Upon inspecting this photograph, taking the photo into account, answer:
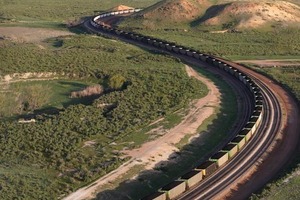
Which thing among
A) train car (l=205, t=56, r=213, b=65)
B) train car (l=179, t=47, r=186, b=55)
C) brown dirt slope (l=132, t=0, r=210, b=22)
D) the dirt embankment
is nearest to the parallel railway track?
the dirt embankment

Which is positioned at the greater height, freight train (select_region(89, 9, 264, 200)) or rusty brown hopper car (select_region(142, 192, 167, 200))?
rusty brown hopper car (select_region(142, 192, 167, 200))

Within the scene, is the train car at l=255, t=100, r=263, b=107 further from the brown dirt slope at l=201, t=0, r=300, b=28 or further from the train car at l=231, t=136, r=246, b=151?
the brown dirt slope at l=201, t=0, r=300, b=28

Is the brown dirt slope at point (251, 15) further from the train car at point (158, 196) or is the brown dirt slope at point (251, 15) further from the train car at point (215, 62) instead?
the train car at point (158, 196)

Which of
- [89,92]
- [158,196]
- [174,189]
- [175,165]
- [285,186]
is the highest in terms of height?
[158,196]

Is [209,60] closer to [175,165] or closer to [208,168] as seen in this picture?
[175,165]

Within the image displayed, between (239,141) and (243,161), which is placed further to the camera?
(239,141)

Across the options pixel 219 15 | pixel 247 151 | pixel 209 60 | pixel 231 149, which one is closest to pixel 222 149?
pixel 231 149

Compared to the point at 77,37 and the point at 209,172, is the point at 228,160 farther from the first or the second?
the point at 77,37
